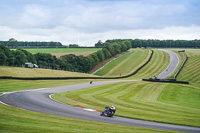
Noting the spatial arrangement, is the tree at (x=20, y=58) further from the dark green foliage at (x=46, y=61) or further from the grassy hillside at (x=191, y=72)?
the grassy hillside at (x=191, y=72)

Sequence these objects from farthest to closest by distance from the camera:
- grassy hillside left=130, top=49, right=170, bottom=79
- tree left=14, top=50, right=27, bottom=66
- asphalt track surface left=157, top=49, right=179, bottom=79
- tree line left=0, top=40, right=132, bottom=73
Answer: grassy hillside left=130, top=49, right=170, bottom=79 < asphalt track surface left=157, top=49, right=179, bottom=79 < tree left=14, top=50, right=27, bottom=66 < tree line left=0, top=40, right=132, bottom=73

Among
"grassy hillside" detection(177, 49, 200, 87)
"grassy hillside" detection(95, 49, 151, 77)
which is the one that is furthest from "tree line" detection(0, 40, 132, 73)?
"grassy hillside" detection(177, 49, 200, 87)

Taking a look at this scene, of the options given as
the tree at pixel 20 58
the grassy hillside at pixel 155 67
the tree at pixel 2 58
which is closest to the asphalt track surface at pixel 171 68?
the grassy hillside at pixel 155 67

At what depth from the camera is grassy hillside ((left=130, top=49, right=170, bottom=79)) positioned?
389 ft

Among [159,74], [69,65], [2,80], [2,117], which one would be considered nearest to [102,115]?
[2,117]

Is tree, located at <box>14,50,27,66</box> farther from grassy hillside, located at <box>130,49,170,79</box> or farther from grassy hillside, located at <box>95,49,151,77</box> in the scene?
grassy hillside, located at <box>130,49,170,79</box>

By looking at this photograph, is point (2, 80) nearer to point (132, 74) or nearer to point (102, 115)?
point (102, 115)

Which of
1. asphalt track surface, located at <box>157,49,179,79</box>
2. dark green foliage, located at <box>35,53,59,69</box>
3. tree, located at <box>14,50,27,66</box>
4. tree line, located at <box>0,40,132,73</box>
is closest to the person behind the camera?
tree line, located at <box>0,40,132,73</box>

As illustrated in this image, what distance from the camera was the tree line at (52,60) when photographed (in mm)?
111000

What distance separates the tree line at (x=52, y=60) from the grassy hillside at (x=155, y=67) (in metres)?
26.6

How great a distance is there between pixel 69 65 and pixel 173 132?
4443 inches

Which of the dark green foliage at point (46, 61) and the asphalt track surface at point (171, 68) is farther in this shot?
the dark green foliage at point (46, 61)

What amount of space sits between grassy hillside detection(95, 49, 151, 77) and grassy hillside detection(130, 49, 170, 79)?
432 centimetres

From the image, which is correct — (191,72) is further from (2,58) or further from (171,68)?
(2,58)
